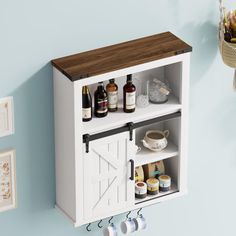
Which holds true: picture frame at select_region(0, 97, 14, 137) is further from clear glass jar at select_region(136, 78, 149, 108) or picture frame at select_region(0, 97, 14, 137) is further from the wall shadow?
clear glass jar at select_region(136, 78, 149, 108)

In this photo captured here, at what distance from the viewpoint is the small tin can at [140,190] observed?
14.1ft

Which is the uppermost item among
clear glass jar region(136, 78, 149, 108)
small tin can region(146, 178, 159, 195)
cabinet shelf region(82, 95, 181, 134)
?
clear glass jar region(136, 78, 149, 108)

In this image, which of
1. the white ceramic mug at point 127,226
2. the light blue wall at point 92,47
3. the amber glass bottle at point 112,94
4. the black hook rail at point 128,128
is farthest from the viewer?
the white ceramic mug at point 127,226

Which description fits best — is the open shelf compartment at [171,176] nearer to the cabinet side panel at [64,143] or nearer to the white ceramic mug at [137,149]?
the white ceramic mug at [137,149]

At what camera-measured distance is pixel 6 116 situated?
3.89m

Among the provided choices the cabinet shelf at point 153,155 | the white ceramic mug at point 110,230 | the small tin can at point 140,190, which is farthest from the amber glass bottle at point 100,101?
the white ceramic mug at point 110,230

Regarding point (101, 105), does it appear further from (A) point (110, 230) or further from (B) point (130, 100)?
(A) point (110, 230)

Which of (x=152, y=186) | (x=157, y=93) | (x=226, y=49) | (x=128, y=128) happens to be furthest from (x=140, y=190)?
(x=226, y=49)

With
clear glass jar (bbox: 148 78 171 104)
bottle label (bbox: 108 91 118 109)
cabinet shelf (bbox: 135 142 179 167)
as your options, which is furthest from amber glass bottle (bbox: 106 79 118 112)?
cabinet shelf (bbox: 135 142 179 167)

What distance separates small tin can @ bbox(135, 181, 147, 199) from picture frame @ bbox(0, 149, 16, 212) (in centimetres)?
64

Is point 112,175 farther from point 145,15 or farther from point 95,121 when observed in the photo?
point 145,15

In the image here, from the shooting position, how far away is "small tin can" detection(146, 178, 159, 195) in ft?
14.2

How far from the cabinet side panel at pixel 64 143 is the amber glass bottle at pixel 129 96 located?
32 centimetres

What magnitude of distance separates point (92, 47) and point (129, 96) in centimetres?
29
